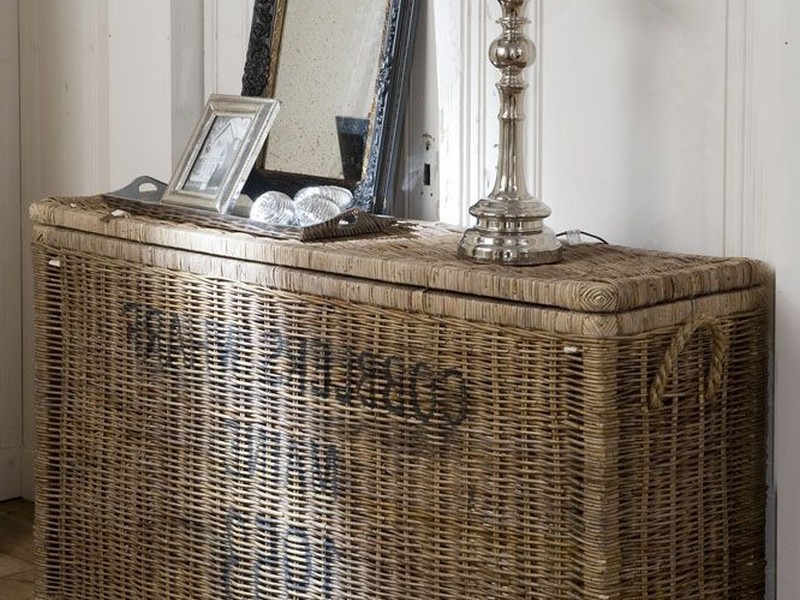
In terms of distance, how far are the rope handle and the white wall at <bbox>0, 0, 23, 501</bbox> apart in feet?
7.53

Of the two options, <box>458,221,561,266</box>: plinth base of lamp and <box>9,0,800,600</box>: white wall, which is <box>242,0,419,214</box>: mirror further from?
<box>458,221,561,266</box>: plinth base of lamp

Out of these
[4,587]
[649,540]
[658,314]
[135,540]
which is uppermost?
[658,314]

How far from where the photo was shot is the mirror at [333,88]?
254 centimetres

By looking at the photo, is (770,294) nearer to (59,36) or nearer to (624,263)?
(624,263)

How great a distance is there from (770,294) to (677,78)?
37 cm

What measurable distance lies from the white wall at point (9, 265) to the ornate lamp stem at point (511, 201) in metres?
1.94

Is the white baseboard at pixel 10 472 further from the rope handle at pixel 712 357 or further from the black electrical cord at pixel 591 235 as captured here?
the rope handle at pixel 712 357

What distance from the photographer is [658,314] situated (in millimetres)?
1855

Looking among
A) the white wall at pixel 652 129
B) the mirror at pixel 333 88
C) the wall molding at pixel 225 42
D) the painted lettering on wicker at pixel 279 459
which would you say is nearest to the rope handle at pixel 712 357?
the white wall at pixel 652 129

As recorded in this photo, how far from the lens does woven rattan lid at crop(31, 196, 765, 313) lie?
6.03 ft

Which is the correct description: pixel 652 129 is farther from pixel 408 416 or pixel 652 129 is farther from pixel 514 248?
pixel 408 416

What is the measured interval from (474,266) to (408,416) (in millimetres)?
248

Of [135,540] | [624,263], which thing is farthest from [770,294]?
[135,540]

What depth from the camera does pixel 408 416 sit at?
2.05 meters
